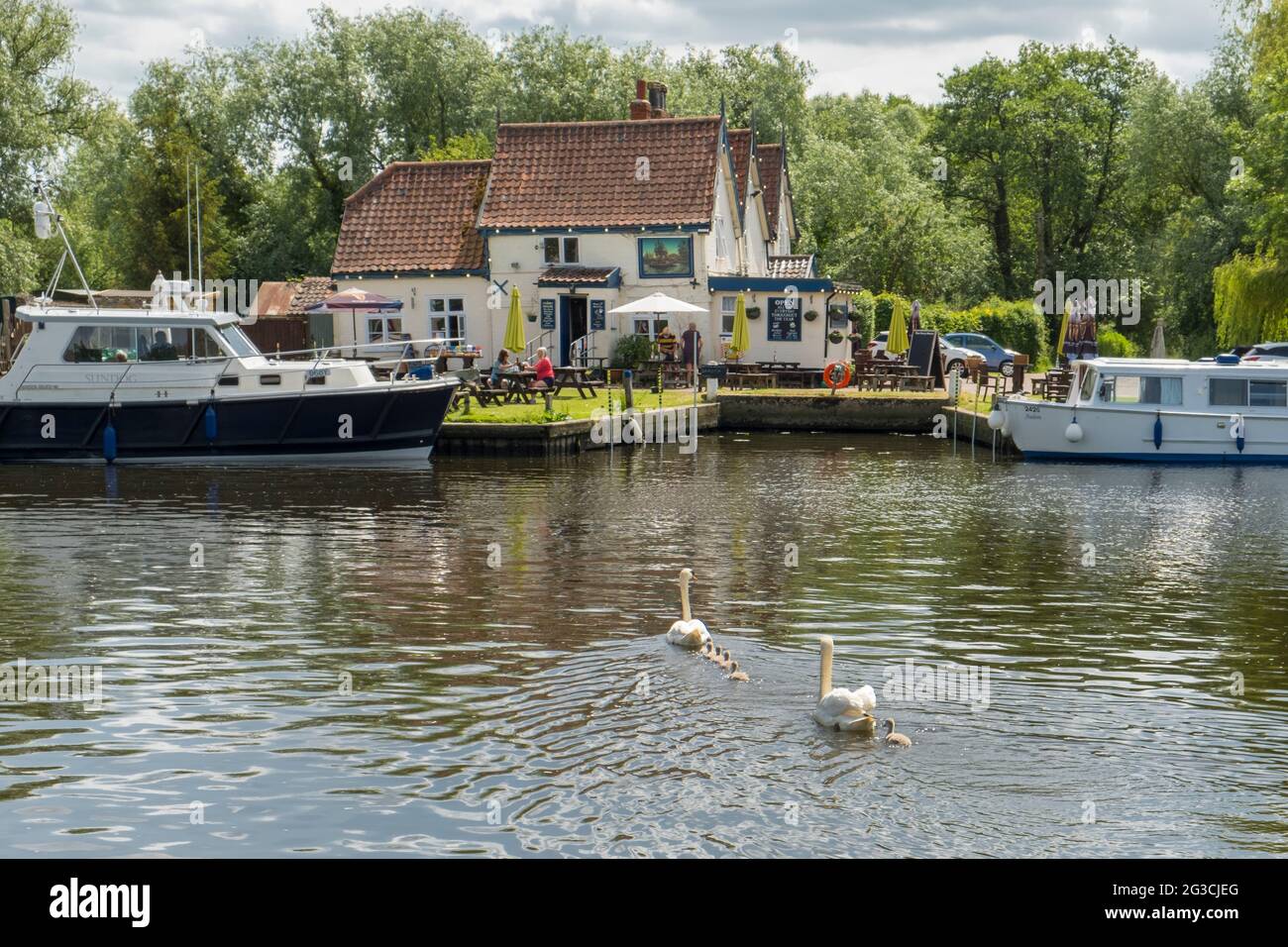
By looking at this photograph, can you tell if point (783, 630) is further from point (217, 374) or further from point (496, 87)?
point (496, 87)

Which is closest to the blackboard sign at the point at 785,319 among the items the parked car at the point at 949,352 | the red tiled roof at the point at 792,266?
the parked car at the point at 949,352

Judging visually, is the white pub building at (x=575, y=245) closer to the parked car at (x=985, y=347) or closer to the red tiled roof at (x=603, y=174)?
the red tiled roof at (x=603, y=174)

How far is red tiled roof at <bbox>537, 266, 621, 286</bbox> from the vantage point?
45781 mm

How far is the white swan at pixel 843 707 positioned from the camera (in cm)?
1236

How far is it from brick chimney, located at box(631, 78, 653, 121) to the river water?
2635 cm

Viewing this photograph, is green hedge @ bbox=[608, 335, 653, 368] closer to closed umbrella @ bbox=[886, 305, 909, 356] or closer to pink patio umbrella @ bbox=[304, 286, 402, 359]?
pink patio umbrella @ bbox=[304, 286, 402, 359]

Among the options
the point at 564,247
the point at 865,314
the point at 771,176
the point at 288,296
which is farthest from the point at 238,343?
the point at 771,176

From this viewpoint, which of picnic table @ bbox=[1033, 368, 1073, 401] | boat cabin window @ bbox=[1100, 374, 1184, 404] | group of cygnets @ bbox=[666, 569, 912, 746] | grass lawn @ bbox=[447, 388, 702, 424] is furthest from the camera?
picnic table @ bbox=[1033, 368, 1073, 401]

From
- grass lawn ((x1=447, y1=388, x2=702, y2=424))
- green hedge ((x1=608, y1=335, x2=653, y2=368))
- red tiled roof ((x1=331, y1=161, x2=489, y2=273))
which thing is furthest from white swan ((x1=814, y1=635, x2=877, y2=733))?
red tiled roof ((x1=331, y1=161, x2=489, y2=273))

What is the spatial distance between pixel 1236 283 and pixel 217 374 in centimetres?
2664

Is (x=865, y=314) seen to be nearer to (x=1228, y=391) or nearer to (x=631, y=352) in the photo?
(x=631, y=352)

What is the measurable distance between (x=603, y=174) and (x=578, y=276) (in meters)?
4.02
